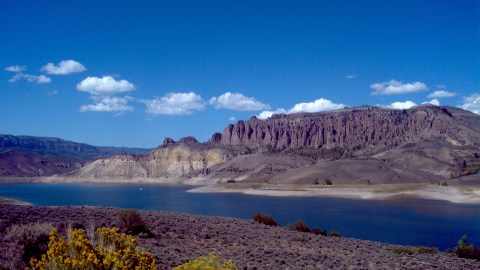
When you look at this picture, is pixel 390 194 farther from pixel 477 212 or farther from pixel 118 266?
pixel 118 266

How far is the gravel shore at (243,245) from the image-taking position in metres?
17.1

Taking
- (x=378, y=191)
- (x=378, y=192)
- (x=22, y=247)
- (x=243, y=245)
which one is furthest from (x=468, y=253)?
(x=378, y=191)

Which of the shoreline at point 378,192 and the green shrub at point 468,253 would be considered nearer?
the green shrub at point 468,253

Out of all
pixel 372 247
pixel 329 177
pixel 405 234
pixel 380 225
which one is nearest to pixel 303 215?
pixel 380 225

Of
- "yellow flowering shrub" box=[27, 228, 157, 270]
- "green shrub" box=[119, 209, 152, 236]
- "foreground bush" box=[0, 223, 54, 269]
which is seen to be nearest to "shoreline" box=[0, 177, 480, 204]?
"green shrub" box=[119, 209, 152, 236]

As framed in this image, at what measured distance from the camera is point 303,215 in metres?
59.5

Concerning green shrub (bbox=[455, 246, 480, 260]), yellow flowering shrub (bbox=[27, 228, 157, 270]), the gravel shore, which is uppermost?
yellow flowering shrub (bbox=[27, 228, 157, 270])

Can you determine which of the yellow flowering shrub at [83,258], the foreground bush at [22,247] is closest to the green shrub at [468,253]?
the foreground bush at [22,247]

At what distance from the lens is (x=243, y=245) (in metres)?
22.0

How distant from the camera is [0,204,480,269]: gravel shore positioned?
56.1 ft

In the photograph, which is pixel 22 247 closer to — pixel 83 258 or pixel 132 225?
pixel 83 258

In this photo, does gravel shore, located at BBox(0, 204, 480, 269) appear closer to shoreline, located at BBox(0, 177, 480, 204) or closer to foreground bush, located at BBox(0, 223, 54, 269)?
foreground bush, located at BBox(0, 223, 54, 269)

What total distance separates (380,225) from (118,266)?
1839 inches

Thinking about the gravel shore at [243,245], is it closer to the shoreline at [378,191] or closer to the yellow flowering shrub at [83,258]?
the yellow flowering shrub at [83,258]
